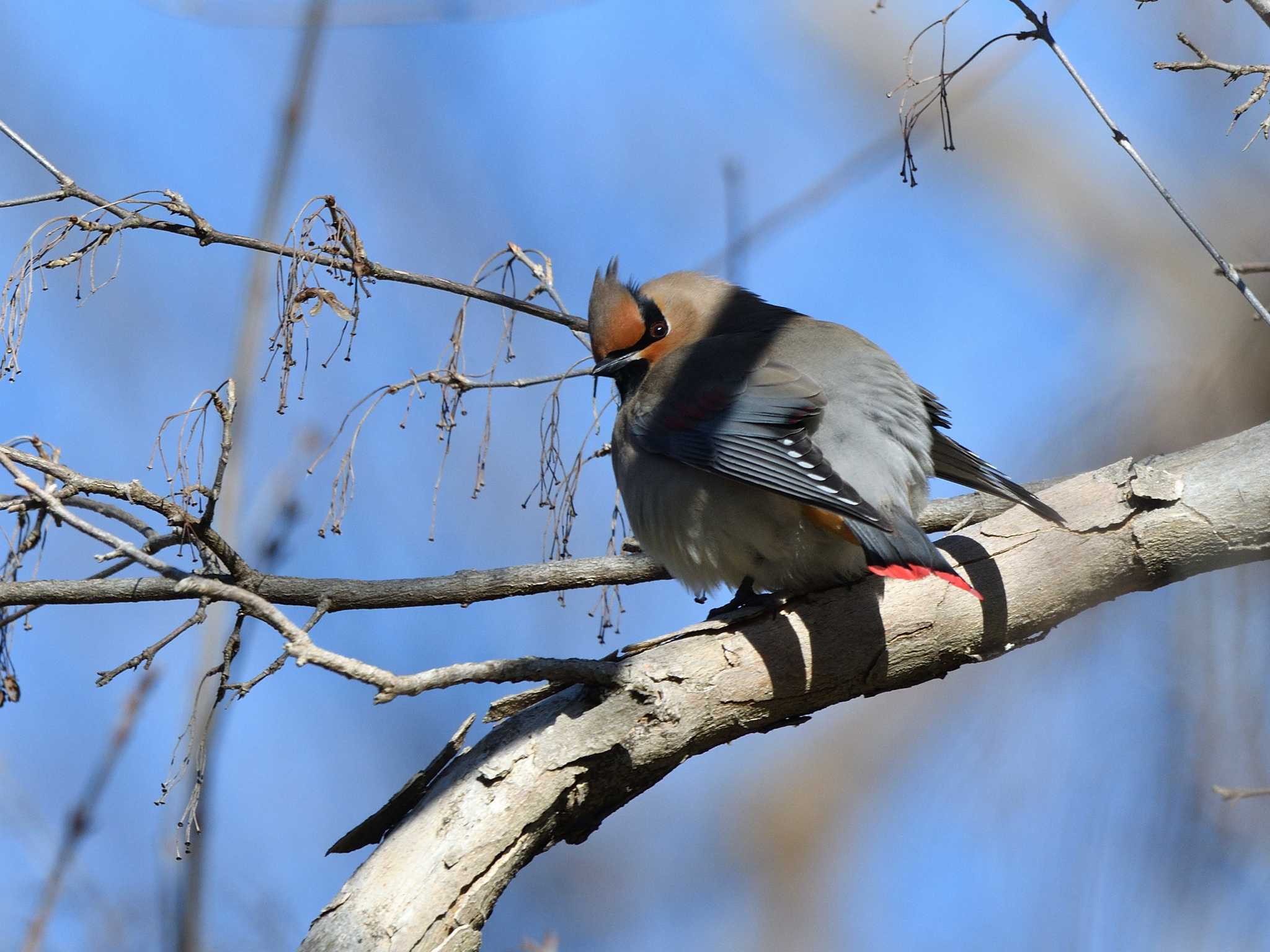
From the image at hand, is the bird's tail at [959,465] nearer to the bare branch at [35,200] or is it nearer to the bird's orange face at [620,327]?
the bird's orange face at [620,327]

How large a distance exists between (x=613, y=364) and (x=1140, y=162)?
1.75 m

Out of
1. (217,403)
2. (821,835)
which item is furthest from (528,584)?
(821,835)

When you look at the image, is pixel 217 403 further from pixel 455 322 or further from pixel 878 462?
pixel 878 462

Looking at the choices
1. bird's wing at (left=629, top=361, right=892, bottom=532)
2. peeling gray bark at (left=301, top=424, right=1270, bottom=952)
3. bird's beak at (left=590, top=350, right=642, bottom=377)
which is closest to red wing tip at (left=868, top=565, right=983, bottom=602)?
bird's wing at (left=629, top=361, right=892, bottom=532)

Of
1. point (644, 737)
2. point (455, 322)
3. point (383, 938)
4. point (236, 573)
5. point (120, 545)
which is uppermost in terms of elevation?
point (455, 322)

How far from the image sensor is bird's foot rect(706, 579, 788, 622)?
3.35 meters

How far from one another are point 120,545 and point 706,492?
1732 millimetres

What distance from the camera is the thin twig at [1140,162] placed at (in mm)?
2896

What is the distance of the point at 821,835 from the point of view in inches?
239

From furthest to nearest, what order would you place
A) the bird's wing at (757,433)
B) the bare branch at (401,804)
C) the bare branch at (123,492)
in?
the bird's wing at (757,433) → the bare branch at (401,804) → the bare branch at (123,492)

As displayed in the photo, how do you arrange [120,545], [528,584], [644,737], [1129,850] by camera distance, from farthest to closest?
[528,584]
[644,737]
[1129,850]
[120,545]

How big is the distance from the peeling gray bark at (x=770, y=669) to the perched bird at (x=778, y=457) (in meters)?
0.17

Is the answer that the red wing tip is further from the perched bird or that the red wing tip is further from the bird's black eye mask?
the bird's black eye mask

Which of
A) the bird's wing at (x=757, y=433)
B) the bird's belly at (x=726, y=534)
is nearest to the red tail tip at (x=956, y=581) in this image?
the bird's wing at (x=757, y=433)
